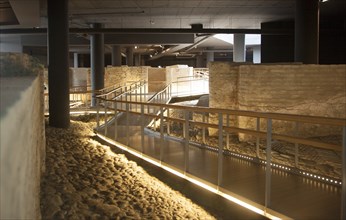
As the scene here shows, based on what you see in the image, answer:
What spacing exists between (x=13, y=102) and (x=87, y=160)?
18.2 feet

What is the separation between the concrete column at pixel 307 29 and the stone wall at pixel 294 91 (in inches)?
112

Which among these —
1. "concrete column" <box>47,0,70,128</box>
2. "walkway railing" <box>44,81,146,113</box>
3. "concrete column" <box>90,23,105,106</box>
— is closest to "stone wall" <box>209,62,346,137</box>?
"walkway railing" <box>44,81,146,113</box>

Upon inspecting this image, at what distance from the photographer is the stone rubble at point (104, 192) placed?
15.0 feet

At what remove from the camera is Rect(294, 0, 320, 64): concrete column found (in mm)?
11570

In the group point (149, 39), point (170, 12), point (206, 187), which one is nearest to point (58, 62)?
point (170, 12)

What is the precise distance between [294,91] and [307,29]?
3.39m

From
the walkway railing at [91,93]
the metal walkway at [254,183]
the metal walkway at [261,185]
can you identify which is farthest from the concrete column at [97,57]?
the metal walkway at [261,185]

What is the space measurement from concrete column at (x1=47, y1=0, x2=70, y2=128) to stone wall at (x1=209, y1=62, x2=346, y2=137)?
5.07 meters

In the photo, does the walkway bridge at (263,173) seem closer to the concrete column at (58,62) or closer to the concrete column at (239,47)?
the concrete column at (58,62)

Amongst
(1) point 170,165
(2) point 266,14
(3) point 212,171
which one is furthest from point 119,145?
(2) point 266,14

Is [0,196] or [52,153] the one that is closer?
[0,196]

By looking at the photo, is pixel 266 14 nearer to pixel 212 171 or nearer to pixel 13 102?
pixel 212 171

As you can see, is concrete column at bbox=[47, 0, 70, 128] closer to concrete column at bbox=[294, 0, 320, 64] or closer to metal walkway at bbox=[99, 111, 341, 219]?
metal walkway at bbox=[99, 111, 341, 219]

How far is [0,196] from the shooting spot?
149 cm
